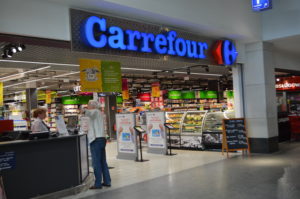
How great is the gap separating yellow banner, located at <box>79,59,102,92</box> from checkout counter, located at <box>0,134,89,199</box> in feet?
3.86

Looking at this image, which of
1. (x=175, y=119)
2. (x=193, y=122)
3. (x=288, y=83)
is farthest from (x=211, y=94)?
(x=193, y=122)

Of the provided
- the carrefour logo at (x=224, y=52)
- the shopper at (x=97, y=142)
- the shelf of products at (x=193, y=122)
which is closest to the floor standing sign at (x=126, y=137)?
the shelf of products at (x=193, y=122)

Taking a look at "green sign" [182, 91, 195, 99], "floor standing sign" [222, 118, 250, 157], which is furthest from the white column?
"green sign" [182, 91, 195, 99]

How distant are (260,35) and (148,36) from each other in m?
4.11

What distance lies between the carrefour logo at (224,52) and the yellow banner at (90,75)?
3493mm

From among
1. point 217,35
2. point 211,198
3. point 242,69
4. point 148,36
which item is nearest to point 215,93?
point 242,69

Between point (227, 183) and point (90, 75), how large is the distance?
3.61 meters

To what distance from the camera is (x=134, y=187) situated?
6.20m

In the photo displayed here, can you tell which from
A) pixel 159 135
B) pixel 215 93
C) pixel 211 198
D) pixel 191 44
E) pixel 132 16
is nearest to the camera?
pixel 211 198

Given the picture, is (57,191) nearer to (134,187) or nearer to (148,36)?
(134,187)

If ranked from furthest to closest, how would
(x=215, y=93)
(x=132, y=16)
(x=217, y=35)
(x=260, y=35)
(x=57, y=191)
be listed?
(x=215, y=93) < (x=260, y=35) < (x=217, y=35) < (x=132, y=16) < (x=57, y=191)

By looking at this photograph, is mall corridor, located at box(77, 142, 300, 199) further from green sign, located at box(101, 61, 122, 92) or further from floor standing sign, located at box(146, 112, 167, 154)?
floor standing sign, located at box(146, 112, 167, 154)

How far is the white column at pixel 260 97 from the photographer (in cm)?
952

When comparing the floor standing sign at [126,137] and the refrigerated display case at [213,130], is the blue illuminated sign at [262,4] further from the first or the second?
the floor standing sign at [126,137]
